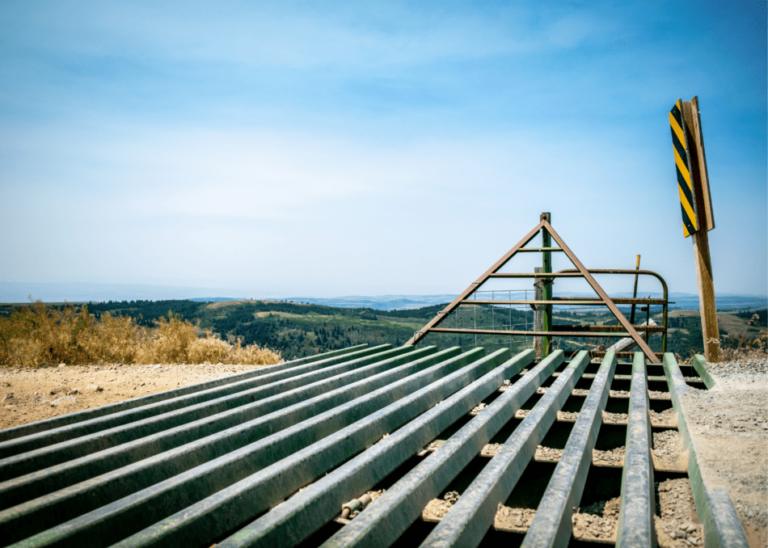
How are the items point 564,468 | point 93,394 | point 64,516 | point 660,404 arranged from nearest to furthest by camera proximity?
point 64,516, point 564,468, point 660,404, point 93,394

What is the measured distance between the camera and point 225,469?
208 cm

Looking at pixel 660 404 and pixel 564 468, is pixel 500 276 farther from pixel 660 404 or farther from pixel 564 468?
pixel 564 468

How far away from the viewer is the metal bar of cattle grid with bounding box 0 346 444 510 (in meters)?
1.93

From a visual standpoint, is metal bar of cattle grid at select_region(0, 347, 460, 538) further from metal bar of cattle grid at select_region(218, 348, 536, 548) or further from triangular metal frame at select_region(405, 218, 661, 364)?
triangular metal frame at select_region(405, 218, 661, 364)

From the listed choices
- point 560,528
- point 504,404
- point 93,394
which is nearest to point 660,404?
point 504,404

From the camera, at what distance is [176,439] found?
2.56m

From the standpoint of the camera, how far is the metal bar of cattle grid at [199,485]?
1.55 m

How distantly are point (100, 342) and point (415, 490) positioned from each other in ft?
27.1

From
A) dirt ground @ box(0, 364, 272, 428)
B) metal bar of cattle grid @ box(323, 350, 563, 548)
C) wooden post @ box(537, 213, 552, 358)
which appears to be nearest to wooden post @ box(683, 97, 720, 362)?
wooden post @ box(537, 213, 552, 358)

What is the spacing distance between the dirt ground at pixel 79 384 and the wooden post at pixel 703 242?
6.17 meters

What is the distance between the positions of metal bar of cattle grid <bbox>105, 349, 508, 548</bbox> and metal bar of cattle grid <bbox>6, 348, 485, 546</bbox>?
0.02 metres

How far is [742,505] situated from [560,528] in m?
0.83

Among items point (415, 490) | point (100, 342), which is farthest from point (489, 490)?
point (100, 342)

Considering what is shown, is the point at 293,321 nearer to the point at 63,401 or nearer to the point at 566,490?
the point at 63,401
